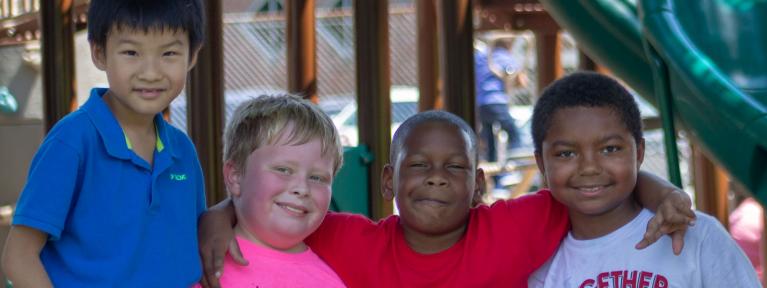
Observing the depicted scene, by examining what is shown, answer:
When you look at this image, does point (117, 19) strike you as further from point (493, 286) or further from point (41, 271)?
point (493, 286)

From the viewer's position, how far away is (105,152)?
190 centimetres

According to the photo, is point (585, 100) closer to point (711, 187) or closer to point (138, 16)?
point (138, 16)

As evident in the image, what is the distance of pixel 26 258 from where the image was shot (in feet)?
5.94

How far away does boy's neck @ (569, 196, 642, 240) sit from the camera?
86.2 inches

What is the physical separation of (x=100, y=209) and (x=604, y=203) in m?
0.99

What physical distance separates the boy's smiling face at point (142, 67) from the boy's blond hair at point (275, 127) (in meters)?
0.25

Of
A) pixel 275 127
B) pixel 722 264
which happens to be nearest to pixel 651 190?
pixel 722 264

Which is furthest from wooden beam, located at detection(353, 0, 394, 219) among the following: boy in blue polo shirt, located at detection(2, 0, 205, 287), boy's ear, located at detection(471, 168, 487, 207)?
boy in blue polo shirt, located at detection(2, 0, 205, 287)

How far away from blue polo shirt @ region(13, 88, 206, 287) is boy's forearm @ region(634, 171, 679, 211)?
3.06ft

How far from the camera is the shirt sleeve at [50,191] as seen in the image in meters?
1.80

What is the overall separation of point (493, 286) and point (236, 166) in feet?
1.94

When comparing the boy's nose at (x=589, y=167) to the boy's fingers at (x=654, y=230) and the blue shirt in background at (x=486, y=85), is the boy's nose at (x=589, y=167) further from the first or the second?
the blue shirt in background at (x=486, y=85)

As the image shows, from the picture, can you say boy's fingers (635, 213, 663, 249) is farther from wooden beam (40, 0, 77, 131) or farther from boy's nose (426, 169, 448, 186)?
wooden beam (40, 0, 77, 131)

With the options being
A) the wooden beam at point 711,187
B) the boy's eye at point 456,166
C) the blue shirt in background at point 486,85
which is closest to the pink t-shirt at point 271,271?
the boy's eye at point 456,166
